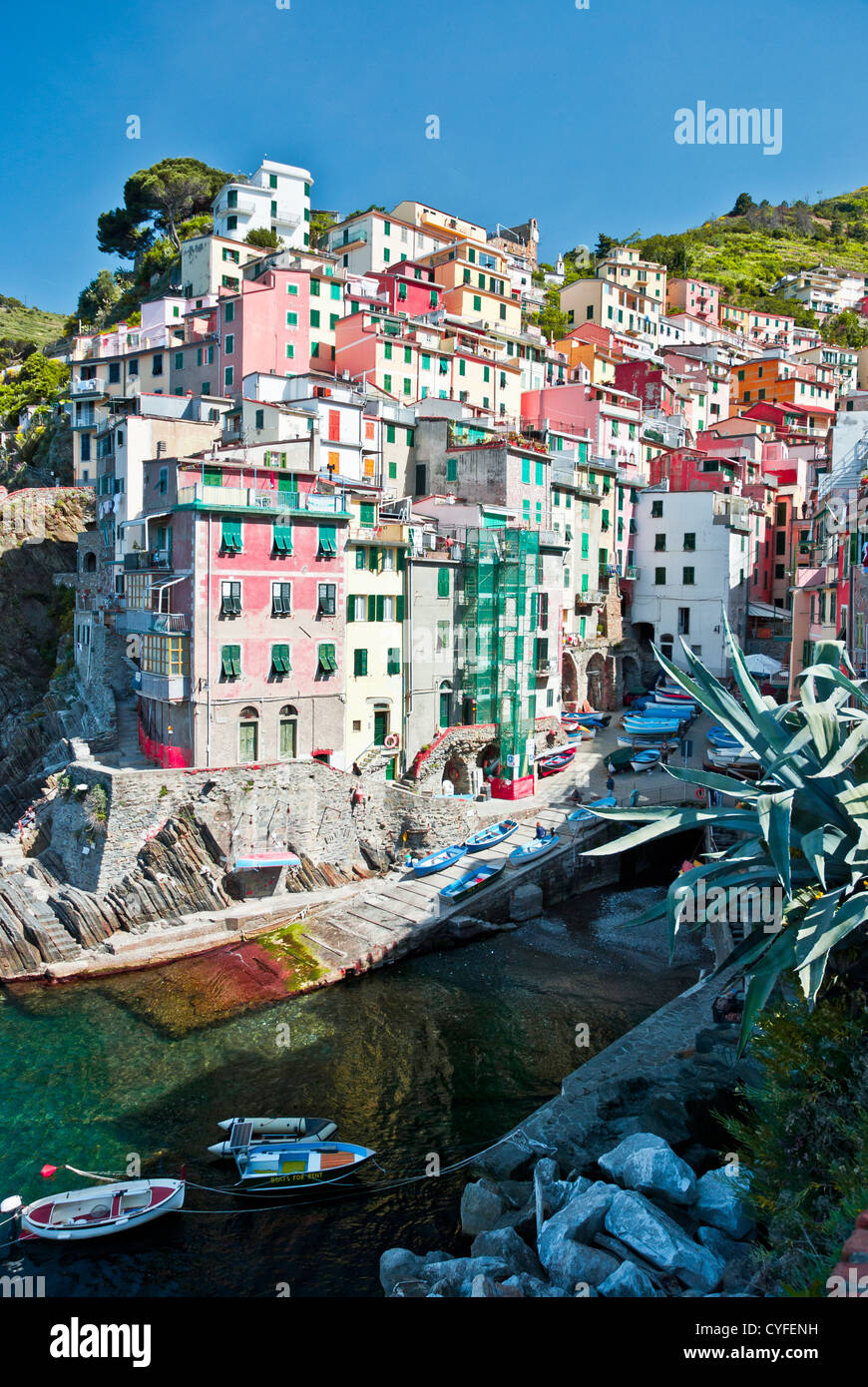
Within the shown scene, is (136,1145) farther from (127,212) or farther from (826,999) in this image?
(127,212)

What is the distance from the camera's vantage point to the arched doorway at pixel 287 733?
1316 inches

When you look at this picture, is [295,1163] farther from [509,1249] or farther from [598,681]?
[598,681]

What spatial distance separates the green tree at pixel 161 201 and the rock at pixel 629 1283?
84.4 m

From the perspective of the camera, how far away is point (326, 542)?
3409 centimetres

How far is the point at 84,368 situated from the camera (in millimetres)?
57844

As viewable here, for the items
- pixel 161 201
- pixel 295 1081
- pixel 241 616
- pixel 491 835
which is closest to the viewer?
pixel 295 1081

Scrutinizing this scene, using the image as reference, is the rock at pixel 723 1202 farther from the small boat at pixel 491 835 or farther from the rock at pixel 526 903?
the small boat at pixel 491 835

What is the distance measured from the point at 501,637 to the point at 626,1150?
2720 cm

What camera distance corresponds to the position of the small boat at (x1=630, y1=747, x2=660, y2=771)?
4081 centimetres

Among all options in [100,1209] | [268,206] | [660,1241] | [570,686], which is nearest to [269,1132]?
[100,1209]

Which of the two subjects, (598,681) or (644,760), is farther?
(598,681)
